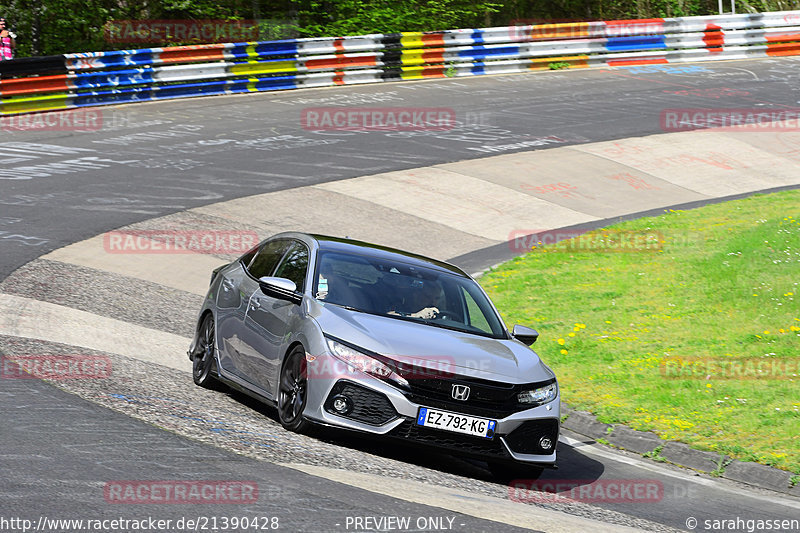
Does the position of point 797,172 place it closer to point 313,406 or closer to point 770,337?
point 770,337

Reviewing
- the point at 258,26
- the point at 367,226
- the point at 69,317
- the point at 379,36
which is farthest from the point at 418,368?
the point at 258,26

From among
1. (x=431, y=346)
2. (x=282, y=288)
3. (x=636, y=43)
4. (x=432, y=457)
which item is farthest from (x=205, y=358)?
(x=636, y=43)

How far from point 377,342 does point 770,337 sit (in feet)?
19.0

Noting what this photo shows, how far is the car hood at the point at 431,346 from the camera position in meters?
7.65

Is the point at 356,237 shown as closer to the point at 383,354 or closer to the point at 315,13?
the point at 383,354

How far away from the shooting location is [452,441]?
757 centimetres

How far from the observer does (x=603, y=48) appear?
31609mm

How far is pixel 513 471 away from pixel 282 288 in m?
2.32

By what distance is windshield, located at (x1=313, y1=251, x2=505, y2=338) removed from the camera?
8516 millimetres

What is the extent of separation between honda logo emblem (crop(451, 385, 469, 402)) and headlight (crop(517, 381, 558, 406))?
0.45m

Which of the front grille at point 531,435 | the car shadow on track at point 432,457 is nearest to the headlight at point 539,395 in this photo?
the front grille at point 531,435

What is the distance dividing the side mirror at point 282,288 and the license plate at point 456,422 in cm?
157

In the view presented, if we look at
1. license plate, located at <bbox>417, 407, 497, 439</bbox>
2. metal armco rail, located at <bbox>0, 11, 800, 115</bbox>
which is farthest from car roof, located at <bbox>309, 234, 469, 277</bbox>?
metal armco rail, located at <bbox>0, 11, 800, 115</bbox>

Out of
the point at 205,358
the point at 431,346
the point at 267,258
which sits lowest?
the point at 205,358
